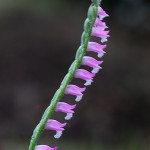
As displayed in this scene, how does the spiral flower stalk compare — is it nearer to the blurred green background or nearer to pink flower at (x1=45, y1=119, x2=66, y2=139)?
pink flower at (x1=45, y1=119, x2=66, y2=139)

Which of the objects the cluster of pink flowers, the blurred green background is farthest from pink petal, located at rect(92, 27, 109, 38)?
the blurred green background

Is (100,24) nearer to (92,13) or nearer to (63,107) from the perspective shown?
(92,13)

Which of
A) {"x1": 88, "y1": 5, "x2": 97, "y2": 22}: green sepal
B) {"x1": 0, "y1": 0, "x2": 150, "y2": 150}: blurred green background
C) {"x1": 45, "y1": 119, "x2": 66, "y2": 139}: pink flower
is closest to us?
{"x1": 88, "y1": 5, "x2": 97, "y2": 22}: green sepal

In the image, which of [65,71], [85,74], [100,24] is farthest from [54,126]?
[65,71]

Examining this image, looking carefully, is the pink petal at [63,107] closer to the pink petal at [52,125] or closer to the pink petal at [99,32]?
the pink petal at [52,125]

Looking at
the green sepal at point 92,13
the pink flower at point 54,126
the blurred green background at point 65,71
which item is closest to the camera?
the green sepal at point 92,13

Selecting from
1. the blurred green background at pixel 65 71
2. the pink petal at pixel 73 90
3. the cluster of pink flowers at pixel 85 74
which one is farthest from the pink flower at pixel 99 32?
the blurred green background at pixel 65 71

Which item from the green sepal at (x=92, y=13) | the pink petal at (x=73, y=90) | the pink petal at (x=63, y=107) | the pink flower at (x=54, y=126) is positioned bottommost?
the pink flower at (x=54, y=126)
